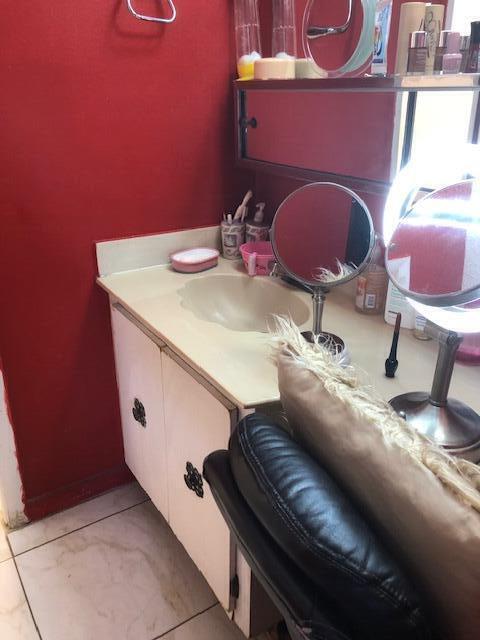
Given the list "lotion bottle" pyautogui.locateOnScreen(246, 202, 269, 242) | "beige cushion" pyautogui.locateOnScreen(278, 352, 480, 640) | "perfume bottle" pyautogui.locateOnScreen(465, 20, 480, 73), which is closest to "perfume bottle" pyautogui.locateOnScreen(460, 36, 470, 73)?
"perfume bottle" pyautogui.locateOnScreen(465, 20, 480, 73)

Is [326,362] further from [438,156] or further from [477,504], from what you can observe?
[438,156]

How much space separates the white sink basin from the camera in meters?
1.60

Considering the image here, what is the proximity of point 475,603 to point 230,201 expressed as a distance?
1.50m

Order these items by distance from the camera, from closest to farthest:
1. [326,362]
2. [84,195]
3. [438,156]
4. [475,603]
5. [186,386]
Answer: [475,603] < [326,362] < [438,156] < [186,386] < [84,195]

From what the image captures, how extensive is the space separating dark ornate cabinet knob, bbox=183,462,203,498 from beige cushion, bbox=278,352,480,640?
626mm

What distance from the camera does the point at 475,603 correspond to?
22.2 inches

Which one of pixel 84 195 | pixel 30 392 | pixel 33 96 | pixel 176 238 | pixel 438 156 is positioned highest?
pixel 33 96

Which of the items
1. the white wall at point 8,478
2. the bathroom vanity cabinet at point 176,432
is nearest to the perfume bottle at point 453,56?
the bathroom vanity cabinet at point 176,432

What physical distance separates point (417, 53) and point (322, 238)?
43 cm

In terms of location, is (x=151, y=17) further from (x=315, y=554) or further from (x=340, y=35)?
(x=315, y=554)

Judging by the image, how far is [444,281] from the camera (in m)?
0.80

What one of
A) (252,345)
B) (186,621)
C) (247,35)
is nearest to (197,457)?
(252,345)

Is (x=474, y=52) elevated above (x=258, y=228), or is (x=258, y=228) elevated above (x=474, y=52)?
(x=474, y=52)

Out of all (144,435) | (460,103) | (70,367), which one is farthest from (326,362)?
(70,367)
